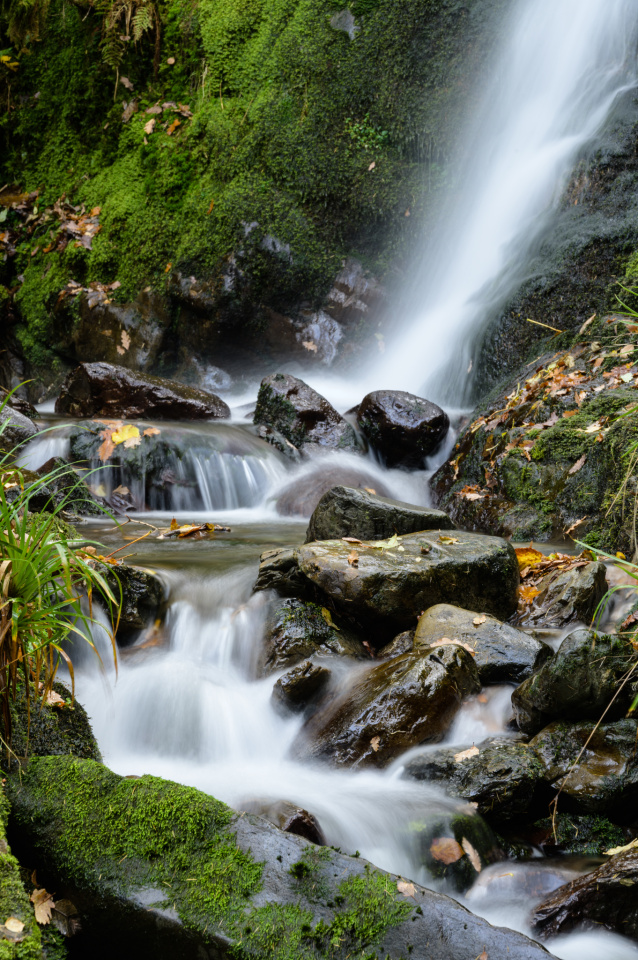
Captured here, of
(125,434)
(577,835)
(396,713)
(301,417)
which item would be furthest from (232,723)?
(301,417)

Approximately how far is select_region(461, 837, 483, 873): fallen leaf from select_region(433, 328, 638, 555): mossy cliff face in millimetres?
2468

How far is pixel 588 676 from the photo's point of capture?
2.98 metres

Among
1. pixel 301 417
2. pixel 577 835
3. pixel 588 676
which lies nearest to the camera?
pixel 577 835

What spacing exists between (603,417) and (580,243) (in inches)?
114

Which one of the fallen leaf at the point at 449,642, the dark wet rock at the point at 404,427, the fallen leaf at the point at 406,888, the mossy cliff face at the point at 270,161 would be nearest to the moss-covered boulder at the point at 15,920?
the fallen leaf at the point at 406,888

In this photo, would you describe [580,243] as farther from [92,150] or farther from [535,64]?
[92,150]

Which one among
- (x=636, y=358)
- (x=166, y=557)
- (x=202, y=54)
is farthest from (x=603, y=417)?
(x=202, y=54)

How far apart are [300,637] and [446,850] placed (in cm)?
153

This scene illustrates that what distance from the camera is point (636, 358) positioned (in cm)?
595

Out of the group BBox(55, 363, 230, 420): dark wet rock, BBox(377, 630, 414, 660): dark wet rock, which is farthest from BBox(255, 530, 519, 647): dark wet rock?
BBox(55, 363, 230, 420): dark wet rock

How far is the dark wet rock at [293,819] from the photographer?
257 cm

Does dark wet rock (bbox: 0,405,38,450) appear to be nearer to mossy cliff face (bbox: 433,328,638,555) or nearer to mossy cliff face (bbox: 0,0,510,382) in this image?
mossy cliff face (bbox: 0,0,510,382)

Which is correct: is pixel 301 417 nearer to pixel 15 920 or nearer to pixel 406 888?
pixel 406 888

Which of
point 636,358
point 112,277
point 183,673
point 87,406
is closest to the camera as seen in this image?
point 183,673
